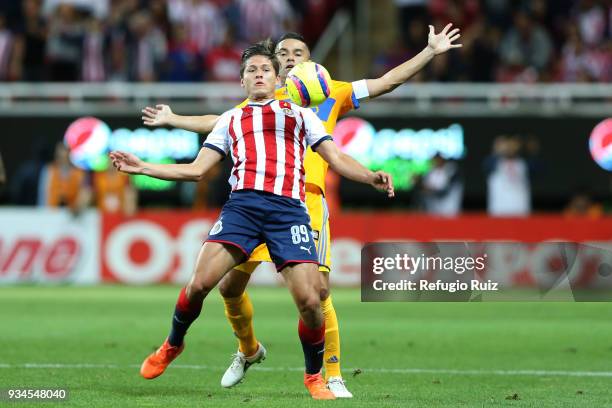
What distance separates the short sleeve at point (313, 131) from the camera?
8.72 metres

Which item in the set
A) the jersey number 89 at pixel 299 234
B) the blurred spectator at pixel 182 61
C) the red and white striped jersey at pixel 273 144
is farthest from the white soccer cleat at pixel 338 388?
the blurred spectator at pixel 182 61

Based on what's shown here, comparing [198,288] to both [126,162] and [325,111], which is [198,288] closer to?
[126,162]

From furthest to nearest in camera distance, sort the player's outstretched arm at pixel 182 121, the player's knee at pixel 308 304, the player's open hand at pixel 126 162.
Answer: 1. the player's outstretched arm at pixel 182 121
2. the player's knee at pixel 308 304
3. the player's open hand at pixel 126 162

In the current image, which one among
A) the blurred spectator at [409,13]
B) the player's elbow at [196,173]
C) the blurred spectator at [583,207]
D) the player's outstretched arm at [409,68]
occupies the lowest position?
the player's elbow at [196,173]

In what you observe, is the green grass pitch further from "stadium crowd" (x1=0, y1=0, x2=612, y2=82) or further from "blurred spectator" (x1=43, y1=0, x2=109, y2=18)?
"blurred spectator" (x1=43, y1=0, x2=109, y2=18)

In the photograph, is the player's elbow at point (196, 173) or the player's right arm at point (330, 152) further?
the player's elbow at point (196, 173)

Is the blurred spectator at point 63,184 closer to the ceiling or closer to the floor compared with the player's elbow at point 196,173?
closer to the ceiling

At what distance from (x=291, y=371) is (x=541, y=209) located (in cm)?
1375

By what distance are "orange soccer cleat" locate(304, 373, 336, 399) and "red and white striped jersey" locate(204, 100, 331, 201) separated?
1.18m

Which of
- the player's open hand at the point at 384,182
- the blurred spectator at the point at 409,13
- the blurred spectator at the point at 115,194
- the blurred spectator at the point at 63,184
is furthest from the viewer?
the blurred spectator at the point at 409,13

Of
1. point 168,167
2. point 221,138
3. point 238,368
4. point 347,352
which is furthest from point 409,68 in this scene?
point 347,352

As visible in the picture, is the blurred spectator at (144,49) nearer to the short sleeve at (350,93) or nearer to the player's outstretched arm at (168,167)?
the short sleeve at (350,93)

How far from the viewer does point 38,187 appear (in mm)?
22281

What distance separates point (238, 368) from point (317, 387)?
0.91 metres
